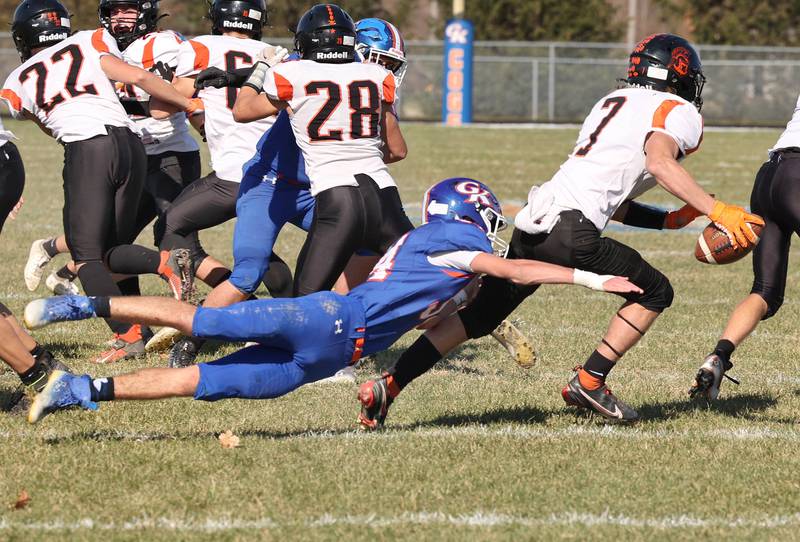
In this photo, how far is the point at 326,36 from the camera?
5.84 metres

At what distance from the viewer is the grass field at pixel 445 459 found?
4.13 meters

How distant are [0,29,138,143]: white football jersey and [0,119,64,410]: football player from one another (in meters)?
0.74

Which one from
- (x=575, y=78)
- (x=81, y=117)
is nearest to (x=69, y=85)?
(x=81, y=117)

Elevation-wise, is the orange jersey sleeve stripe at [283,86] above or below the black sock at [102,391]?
above

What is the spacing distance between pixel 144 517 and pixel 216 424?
1.26 meters

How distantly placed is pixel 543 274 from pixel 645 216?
1.27m

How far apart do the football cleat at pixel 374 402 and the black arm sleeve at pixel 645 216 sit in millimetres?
1417

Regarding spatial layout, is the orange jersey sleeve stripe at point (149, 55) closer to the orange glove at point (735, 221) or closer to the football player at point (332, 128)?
the football player at point (332, 128)

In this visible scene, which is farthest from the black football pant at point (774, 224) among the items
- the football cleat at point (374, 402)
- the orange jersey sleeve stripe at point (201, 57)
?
the orange jersey sleeve stripe at point (201, 57)

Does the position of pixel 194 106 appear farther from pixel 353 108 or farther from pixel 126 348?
pixel 126 348

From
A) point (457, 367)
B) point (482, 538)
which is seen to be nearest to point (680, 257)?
point (457, 367)

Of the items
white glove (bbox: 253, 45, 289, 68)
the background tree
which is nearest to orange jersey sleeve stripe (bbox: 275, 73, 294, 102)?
white glove (bbox: 253, 45, 289, 68)

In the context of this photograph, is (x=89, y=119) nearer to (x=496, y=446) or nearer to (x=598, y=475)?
(x=496, y=446)

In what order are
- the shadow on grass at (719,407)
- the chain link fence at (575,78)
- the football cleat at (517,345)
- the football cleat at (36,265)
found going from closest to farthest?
1. the shadow on grass at (719,407)
2. the football cleat at (517,345)
3. the football cleat at (36,265)
4. the chain link fence at (575,78)
